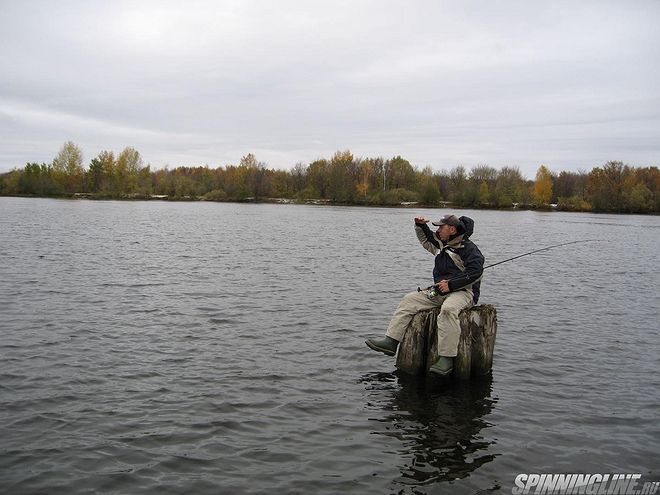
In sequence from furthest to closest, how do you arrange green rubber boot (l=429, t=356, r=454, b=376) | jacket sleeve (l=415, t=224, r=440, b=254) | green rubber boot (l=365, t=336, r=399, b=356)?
jacket sleeve (l=415, t=224, r=440, b=254) < green rubber boot (l=365, t=336, r=399, b=356) < green rubber boot (l=429, t=356, r=454, b=376)

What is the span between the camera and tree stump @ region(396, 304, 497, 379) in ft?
34.2

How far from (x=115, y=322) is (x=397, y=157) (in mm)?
157743

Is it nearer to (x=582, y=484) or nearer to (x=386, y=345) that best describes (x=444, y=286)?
(x=386, y=345)

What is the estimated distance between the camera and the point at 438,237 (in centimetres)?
1098

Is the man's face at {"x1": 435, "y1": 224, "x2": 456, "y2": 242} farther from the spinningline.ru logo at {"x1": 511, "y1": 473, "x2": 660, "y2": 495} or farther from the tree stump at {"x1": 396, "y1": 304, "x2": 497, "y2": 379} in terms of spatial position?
the spinningline.ru logo at {"x1": 511, "y1": 473, "x2": 660, "y2": 495}

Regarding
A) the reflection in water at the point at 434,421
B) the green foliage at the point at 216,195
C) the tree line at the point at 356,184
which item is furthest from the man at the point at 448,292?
the green foliage at the point at 216,195

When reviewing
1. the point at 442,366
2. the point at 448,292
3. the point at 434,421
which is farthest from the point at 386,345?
the point at 434,421

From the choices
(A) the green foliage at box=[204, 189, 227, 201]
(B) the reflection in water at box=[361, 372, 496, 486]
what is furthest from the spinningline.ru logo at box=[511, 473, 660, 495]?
(A) the green foliage at box=[204, 189, 227, 201]

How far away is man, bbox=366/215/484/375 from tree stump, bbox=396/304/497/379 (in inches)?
7.0

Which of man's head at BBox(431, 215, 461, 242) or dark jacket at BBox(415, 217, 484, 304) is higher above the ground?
man's head at BBox(431, 215, 461, 242)

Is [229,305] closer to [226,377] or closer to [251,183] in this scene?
[226,377]

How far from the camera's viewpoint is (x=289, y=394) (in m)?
9.76

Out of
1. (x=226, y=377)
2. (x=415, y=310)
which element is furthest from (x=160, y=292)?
(x=415, y=310)

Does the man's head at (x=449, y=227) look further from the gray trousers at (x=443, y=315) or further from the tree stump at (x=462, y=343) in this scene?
the tree stump at (x=462, y=343)
